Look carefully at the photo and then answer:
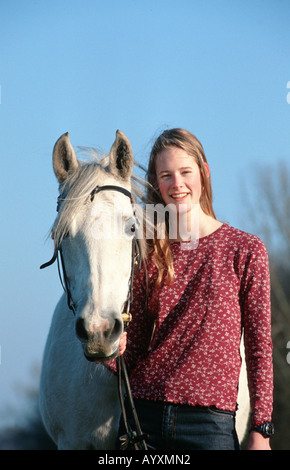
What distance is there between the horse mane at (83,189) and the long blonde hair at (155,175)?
0.06 meters

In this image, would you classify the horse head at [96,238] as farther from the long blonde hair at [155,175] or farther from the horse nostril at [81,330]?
the long blonde hair at [155,175]

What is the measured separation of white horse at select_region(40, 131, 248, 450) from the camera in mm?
2090

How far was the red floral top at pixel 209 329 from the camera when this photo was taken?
7.21ft

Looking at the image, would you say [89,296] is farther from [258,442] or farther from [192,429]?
[258,442]

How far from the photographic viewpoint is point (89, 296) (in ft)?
6.90

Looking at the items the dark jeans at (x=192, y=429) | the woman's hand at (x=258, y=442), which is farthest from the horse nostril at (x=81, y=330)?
the woman's hand at (x=258, y=442)

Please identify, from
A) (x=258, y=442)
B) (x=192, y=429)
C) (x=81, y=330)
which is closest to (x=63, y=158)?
(x=81, y=330)

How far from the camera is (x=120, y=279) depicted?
2.24 meters

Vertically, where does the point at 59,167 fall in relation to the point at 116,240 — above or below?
above

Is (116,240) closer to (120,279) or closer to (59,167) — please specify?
(120,279)
